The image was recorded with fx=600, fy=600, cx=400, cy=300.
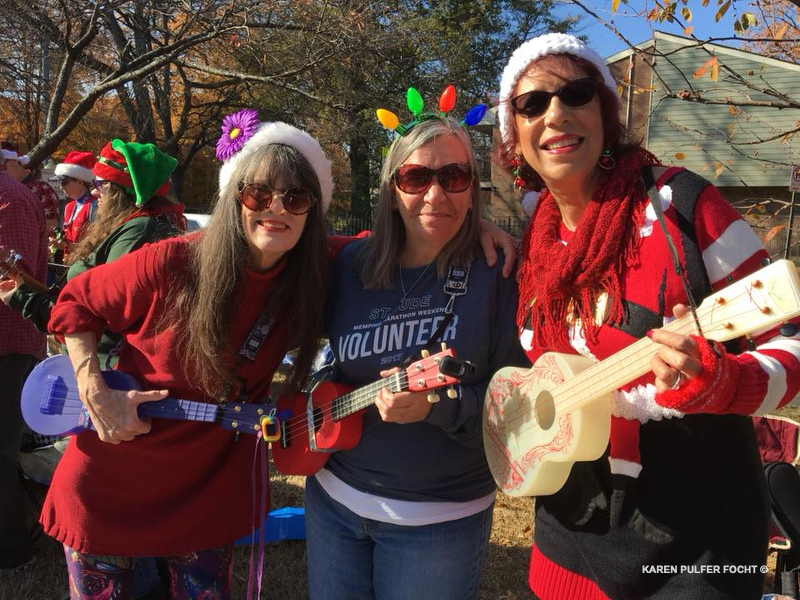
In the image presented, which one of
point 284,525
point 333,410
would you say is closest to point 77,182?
point 284,525

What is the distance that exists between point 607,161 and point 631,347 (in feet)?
1.97

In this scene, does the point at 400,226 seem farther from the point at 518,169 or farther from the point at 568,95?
the point at 568,95

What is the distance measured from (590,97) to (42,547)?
376cm

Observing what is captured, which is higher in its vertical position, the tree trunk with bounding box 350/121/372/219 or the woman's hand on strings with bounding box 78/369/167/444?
the tree trunk with bounding box 350/121/372/219

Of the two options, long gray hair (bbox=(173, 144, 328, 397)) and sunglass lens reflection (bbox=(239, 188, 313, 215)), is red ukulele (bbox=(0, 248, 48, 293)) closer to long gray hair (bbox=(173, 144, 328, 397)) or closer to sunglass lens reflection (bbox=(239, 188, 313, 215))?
long gray hair (bbox=(173, 144, 328, 397))

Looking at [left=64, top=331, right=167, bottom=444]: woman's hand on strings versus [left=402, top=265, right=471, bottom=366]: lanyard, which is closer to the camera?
[left=402, top=265, right=471, bottom=366]: lanyard

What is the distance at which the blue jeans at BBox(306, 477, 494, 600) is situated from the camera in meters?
1.86

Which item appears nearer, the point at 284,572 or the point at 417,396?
the point at 417,396

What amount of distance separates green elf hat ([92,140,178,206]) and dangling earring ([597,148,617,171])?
2.38m

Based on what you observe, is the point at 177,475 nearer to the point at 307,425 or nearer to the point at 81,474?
the point at 81,474

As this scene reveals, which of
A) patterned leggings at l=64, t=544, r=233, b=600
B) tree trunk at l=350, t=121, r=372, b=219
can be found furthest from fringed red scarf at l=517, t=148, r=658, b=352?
tree trunk at l=350, t=121, r=372, b=219

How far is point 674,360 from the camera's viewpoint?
1.18 meters

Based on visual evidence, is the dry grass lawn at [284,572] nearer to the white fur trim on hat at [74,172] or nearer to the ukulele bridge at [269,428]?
the ukulele bridge at [269,428]

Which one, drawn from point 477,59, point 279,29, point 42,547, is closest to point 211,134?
point 477,59
